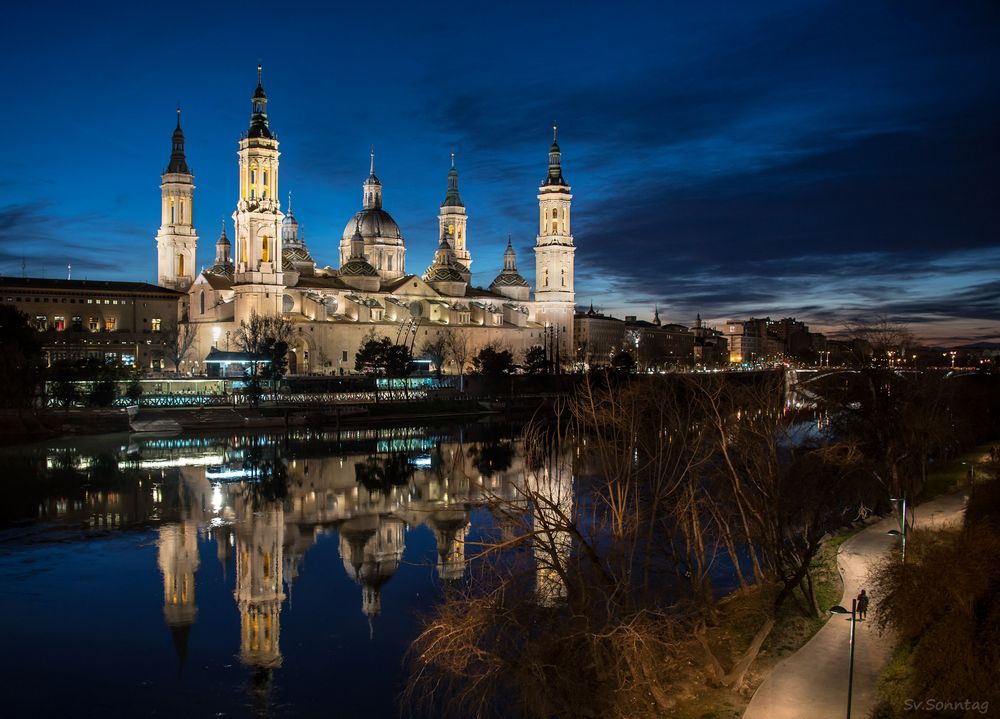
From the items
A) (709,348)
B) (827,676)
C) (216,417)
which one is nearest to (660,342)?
(709,348)

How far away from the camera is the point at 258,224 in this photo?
63406 millimetres

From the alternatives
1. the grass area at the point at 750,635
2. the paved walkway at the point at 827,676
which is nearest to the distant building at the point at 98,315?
the grass area at the point at 750,635

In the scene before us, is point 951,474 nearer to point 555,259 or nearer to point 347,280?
point 347,280

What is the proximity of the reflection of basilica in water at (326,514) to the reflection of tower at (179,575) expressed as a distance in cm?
2

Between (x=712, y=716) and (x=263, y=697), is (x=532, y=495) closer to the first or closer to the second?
(x=712, y=716)

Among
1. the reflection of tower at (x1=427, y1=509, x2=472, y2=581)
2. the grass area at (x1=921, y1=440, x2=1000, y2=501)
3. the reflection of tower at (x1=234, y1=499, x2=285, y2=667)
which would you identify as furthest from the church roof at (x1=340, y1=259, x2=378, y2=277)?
the grass area at (x1=921, y1=440, x2=1000, y2=501)

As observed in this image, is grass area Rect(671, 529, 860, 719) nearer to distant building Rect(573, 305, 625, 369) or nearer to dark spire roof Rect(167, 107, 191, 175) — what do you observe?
dark spire roof Rect(167, 107, 191, 175)

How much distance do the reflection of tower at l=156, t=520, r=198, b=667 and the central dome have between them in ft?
191

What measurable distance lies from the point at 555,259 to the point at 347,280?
21.0m

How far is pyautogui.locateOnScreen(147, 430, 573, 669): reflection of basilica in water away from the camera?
52.6 feet

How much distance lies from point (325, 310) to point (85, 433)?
89.7 feet

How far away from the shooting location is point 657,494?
12.4m

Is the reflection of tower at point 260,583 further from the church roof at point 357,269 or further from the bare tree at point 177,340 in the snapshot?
the church roof at point 357,269

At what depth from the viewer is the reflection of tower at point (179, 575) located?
1563 cm
